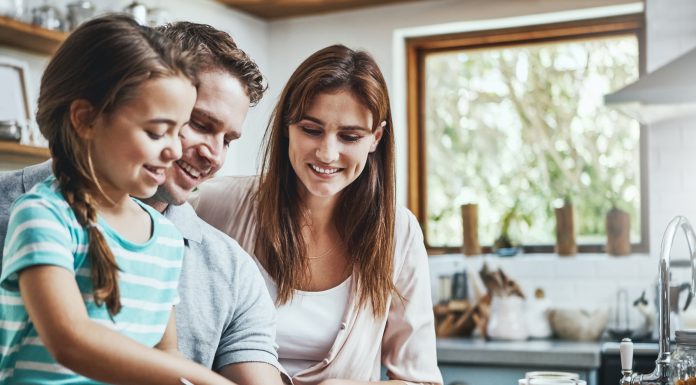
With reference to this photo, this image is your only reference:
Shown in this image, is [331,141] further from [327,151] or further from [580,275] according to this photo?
[580,275]

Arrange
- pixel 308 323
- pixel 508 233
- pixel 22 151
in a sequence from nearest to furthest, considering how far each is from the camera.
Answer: pixel 308 323, pixel 22 151, pixel 508 233

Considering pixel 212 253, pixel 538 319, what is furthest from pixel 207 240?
pixel 538 319

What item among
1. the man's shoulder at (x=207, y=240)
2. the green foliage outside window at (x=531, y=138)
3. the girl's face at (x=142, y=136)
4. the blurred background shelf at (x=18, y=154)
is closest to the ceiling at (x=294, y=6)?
the green foliage outside window at (x=531, y=138)

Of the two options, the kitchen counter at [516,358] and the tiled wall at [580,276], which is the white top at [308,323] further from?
the tiled wall at [580,276]

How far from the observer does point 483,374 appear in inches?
151

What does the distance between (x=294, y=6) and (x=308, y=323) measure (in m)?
3.05

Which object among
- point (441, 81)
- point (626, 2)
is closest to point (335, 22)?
point (441, 81)

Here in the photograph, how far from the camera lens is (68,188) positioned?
111 cm

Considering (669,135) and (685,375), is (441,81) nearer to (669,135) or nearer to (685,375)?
(669,135)

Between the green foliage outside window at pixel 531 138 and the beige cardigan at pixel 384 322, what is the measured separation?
258cm

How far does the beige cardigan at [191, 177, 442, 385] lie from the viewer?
205cm

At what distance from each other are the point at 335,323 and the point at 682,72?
2.23 m

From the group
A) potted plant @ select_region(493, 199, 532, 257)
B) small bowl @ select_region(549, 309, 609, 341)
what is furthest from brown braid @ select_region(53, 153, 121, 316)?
potted plant @ select_region(493, 199, 532, 257)

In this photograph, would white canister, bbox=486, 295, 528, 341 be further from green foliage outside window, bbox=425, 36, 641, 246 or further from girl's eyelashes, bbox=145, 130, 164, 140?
girl's eyelashes, bbox=145, 130, 164, 140
